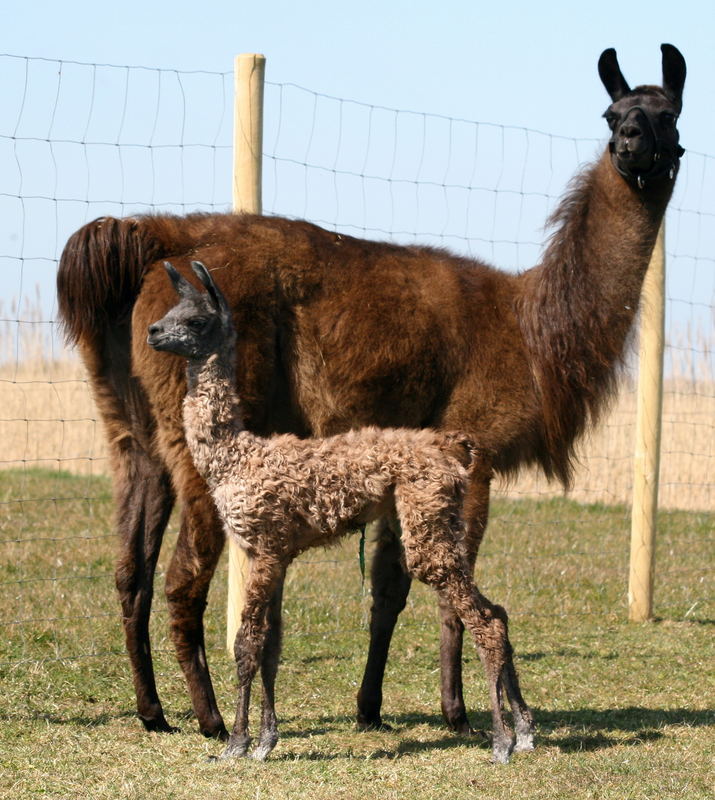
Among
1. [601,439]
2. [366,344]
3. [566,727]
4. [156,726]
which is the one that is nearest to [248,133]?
[366,344]

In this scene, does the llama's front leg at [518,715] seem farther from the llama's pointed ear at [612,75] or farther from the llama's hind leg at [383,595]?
the llama's pointed ear at [612,75]

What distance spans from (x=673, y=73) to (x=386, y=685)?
141 inches

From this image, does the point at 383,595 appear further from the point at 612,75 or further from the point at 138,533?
the point at 612,75

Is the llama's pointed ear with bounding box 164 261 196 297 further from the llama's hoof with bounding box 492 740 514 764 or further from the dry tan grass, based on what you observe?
the dry tan grass

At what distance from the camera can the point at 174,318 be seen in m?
4.62

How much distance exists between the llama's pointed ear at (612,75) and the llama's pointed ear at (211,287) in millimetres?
2375

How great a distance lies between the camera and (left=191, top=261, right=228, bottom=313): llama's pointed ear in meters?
4.62

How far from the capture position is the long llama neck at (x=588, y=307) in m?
5.54

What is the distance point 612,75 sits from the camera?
18.9ft

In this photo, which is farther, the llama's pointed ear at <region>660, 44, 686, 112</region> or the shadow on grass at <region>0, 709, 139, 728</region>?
the llama's pointed ear at <region>660, 44, 686, 112</region>

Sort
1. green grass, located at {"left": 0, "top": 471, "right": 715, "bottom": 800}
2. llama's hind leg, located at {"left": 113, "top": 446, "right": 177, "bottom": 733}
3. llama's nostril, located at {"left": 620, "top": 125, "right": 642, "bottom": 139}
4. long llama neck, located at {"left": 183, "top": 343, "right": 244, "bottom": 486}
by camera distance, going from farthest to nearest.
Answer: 1. llama's hind leg, located at {"left": 113, "top": 446, "right": 177, "bottom": 733}
2. llama's nostril, located at {"left": 620, "top": 125, "right": 642, "bottom": 139}
3. long llama neck, located at {"left": 183, "top": 343, "right": 244, "bottom": 486}
4. green grass, located at {"left": 0, "top": 471, "right": 715, "bottom": 800}

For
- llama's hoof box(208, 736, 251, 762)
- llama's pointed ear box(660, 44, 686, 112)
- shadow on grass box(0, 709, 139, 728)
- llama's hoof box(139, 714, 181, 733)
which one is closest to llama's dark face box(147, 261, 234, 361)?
llama's hoof box(208, 736, 251, 762)

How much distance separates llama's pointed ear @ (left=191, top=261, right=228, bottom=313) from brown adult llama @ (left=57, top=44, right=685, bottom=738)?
42 cm

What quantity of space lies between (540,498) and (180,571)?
8.75 m
